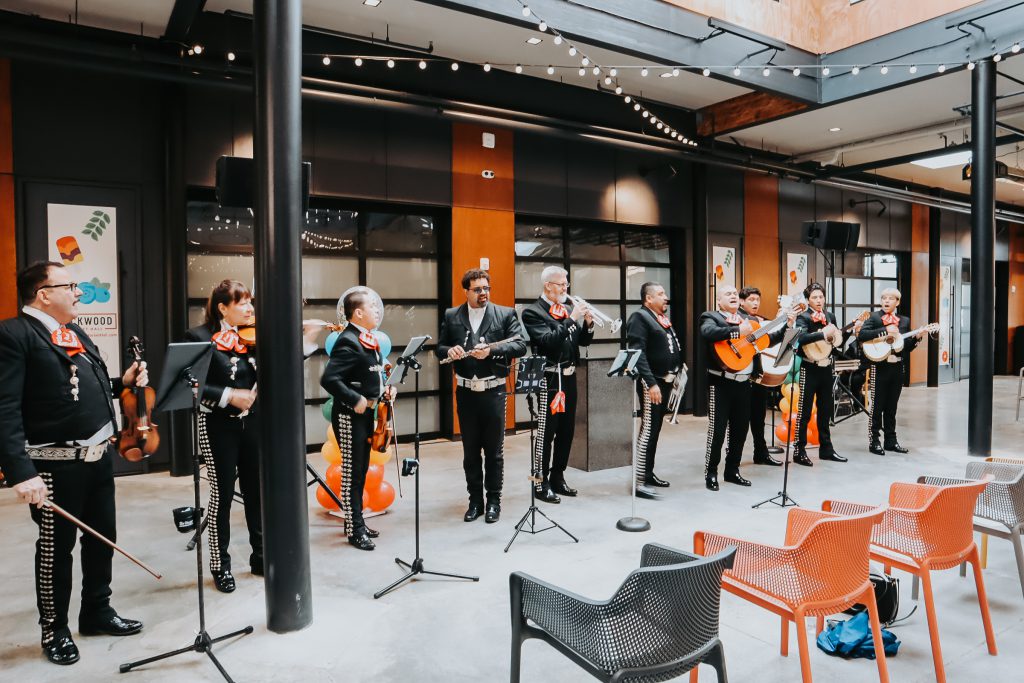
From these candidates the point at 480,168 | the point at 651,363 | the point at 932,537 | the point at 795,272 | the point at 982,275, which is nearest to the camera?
the point at 932,537

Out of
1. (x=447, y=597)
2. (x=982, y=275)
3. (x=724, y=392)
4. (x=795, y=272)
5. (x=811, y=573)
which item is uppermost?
(x=795, y=272)

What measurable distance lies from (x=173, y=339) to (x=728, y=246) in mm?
7584

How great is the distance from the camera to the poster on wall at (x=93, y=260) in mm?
5809

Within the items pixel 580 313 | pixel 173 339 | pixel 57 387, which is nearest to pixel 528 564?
pixel 580 313

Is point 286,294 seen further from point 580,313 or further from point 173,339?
point 173,339

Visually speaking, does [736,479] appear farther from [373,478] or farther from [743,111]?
[743,111]

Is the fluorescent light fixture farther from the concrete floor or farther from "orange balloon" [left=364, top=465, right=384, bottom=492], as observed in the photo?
"orange balloon" [left=364, top=465, right=384, bottom=492]

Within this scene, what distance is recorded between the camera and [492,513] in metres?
4.76

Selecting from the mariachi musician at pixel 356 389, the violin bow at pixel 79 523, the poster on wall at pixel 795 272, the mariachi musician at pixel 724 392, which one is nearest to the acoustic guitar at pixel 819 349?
the mariachi musician at pixel 724 392

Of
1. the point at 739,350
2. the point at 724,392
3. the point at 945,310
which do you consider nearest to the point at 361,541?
the point at 724,392

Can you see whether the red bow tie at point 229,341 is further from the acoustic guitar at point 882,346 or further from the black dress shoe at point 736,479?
the acoustic guitar at point 882,346

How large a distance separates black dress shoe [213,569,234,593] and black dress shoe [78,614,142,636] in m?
0.50

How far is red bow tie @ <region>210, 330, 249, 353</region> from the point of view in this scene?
3631 millimetres

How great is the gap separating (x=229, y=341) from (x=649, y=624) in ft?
8.85
